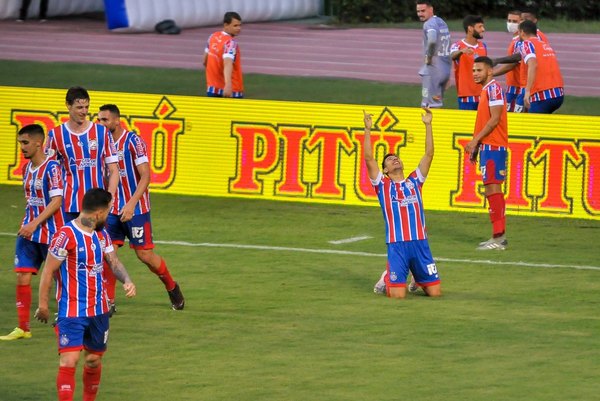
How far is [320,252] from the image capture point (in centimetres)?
1565

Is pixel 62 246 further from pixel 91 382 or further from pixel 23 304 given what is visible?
pixel 23 304

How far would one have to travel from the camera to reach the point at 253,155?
61.8 feet

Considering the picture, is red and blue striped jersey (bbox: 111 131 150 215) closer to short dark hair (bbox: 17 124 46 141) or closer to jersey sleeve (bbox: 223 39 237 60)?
short dark hair (bbox: 17 124 46 141)

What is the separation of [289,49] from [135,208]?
2158 cm

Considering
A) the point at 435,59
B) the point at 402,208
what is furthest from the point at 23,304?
the point at 435,59

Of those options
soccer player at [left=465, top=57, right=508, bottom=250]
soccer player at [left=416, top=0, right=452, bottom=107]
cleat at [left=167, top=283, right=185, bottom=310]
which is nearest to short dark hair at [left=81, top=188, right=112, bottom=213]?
cleat at [left=167, top=283, right=185, bottom=310]

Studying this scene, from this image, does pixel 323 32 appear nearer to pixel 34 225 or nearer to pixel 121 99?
pixel 121 99

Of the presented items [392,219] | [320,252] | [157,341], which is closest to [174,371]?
[157,341]

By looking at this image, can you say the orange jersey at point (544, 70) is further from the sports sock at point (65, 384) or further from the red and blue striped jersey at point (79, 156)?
the sports sock at point (65, 384)

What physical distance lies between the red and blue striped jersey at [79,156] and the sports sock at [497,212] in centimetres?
513

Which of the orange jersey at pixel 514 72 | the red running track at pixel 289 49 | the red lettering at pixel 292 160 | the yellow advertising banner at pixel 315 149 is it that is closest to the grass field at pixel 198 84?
the red running track at pixel 289 49

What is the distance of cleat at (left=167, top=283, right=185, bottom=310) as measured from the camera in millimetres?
12547

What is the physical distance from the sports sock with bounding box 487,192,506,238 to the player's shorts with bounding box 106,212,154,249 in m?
4.59

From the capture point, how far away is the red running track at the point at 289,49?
3070 centimetres
